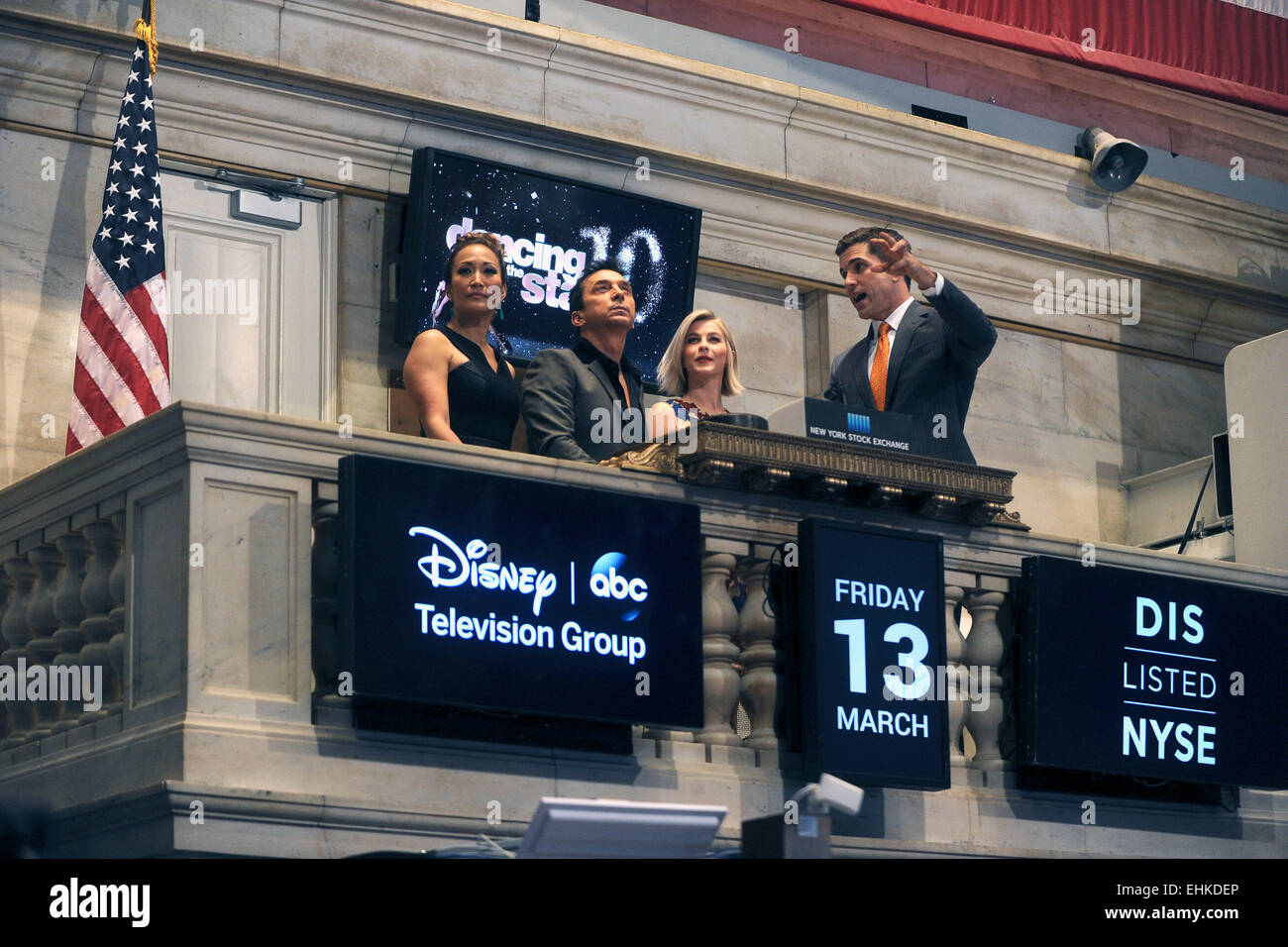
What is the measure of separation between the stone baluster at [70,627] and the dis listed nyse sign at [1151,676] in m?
3.99

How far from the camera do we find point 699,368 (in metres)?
9.79

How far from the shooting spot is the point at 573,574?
862cm

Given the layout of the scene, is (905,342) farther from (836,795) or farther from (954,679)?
(836,795)

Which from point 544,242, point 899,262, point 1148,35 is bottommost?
point 899,262

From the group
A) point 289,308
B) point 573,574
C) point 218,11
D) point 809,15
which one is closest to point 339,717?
point 573,574

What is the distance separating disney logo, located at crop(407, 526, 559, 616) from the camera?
827 centimetres

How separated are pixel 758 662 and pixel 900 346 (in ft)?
6.64

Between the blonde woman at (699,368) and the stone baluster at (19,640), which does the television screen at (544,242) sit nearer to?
the blonde woman at (699,368)

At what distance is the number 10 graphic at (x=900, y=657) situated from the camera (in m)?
9.11

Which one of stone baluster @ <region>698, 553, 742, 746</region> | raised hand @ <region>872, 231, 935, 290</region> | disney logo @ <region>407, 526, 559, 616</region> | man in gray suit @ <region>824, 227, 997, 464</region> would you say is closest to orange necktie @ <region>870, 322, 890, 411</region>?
man in gray suit @ <region>824, 227, 997, 464</region>

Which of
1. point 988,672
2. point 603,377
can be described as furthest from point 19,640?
point 988,672

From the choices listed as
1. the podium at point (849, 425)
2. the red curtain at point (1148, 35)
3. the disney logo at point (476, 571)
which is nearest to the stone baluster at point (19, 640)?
the disney logo at point (476, 571)

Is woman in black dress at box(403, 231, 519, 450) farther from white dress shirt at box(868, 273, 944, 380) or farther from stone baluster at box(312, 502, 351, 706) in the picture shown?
white dress shirt at box(868, 273, 944, 380)
